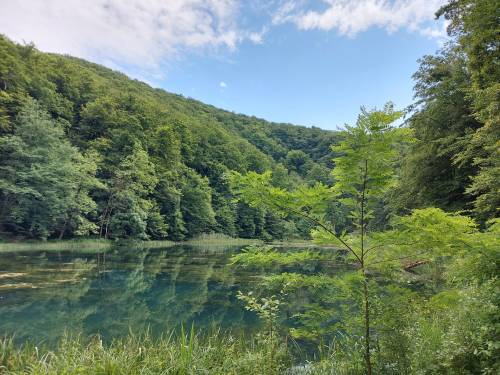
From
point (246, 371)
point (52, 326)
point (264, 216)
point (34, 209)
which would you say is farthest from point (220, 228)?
point (246, 371)

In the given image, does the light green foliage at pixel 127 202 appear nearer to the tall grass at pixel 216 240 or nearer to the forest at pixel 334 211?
the forest at pixel 334 211

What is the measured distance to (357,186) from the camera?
4039 mm

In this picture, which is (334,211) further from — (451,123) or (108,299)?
(451,123)

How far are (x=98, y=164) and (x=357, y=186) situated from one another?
135 ft

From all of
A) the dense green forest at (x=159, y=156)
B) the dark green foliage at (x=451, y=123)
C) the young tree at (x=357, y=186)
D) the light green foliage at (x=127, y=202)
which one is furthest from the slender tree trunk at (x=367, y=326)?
the light green foliage at (x=127, y=202)

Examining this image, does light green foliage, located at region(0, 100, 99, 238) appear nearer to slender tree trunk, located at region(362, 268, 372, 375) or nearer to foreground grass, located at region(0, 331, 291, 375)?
foreground grass, located at region(0, 331, 291, 375)

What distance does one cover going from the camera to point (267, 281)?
4.27m

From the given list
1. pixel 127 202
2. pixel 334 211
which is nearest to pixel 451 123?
pixel 334 211

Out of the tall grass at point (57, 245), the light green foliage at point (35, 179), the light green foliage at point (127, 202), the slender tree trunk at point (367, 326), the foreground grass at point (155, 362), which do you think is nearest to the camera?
the slender tree trunk at point (367, 326)

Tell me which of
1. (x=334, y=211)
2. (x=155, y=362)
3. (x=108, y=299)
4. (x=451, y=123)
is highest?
(x=451, y=123)

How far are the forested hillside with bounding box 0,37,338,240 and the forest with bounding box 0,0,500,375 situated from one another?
8.5 inches

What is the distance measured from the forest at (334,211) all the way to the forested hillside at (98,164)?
216 mm

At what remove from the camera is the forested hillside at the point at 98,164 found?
1208 inches

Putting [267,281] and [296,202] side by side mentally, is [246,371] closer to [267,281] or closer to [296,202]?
[267,281]
